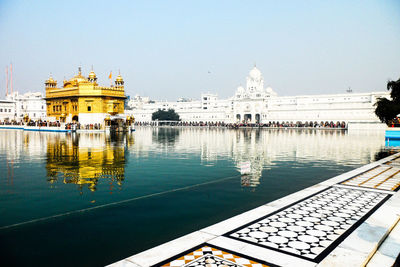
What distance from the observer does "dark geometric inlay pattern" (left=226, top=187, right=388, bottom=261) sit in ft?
15.9

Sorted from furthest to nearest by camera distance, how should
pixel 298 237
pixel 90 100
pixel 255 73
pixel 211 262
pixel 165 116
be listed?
pixel 165 116, pixel 255 73, pixel 90 100, pixel 298 237, pixel 211 262

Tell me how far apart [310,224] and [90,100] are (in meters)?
42.4

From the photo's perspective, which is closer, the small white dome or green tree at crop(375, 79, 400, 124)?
green tree at crop(375, 79, 400, 124)

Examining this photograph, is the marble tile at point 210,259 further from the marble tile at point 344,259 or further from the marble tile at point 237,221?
the marble tile at point 344,259

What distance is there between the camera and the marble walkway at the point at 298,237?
4.29 m

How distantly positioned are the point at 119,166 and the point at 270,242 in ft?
28.7

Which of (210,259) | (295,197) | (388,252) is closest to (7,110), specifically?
(295,197)

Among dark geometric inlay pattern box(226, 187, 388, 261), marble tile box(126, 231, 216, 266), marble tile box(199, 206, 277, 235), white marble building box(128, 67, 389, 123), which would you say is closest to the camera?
marble tile box(126, 231, 216, 266)

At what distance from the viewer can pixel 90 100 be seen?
43.8 metres

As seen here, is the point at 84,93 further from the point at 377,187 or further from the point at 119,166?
the point at 377,187

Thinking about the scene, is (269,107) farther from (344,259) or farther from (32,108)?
(344,259)

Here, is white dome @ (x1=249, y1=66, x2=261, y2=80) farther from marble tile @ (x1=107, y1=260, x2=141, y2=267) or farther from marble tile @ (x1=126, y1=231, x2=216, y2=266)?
marble tile @ (x1=107, y1=260, x2=141, y2=267)

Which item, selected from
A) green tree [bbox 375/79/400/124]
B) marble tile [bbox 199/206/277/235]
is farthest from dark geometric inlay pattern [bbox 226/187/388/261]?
green tree [bbox 375/79/400/124]

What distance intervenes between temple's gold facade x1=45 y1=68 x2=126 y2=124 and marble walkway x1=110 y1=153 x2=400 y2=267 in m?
39.7
